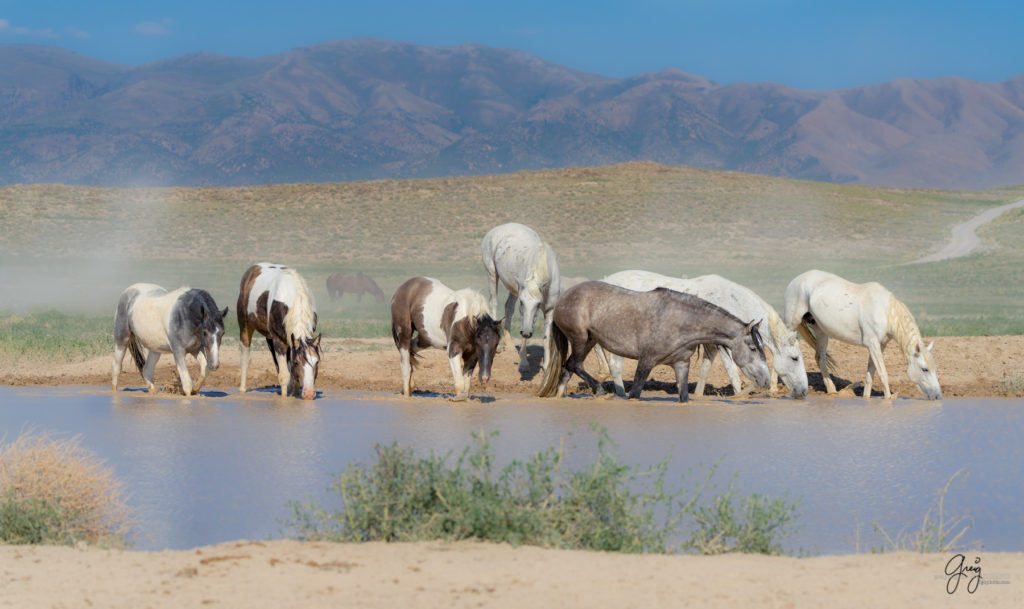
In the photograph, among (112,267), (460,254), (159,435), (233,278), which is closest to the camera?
(159,435)

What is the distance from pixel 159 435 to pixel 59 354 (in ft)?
31.5

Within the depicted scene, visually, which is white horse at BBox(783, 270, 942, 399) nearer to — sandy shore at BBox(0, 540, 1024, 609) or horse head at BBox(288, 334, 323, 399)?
horse head at BBox(288, 334, 323, 399)

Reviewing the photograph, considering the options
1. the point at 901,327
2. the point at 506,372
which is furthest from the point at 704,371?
the point at 506,372

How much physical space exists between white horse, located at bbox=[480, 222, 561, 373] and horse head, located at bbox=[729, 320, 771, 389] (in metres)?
2.97

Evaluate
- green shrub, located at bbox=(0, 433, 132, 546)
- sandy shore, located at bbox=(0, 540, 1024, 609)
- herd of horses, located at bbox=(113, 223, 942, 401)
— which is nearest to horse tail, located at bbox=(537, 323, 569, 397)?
herd of horses, located at bbox=(113, 223, 942, 401)

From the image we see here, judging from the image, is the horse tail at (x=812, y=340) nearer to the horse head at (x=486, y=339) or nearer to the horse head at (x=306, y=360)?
the horse head at (x=486, y=339)

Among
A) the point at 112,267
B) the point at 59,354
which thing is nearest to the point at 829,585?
the point at 59,354

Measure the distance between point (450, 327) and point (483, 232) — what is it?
170 ft

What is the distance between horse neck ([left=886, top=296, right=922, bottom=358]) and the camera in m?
16.7

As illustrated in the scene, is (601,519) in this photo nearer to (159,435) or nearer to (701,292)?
(159,435)

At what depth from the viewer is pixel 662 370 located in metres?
19.4

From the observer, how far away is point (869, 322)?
16953 mm

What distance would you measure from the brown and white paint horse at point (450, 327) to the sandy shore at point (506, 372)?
1797mm

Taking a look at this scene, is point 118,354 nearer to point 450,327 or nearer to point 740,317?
point 450,327
